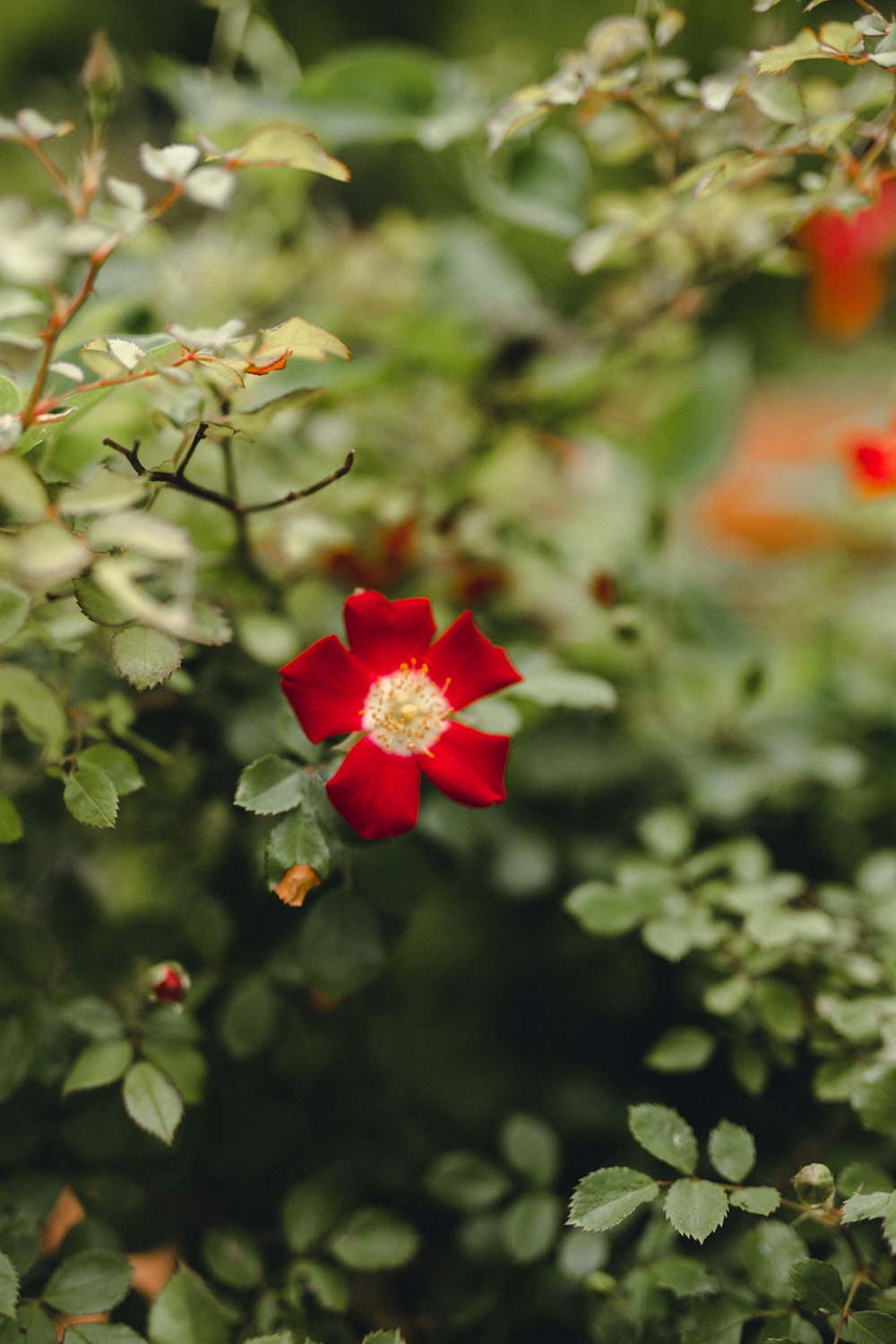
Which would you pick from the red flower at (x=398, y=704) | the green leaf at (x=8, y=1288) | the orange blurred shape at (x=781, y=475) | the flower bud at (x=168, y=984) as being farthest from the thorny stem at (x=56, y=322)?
the orange blurred shape at (x=781, y=475)

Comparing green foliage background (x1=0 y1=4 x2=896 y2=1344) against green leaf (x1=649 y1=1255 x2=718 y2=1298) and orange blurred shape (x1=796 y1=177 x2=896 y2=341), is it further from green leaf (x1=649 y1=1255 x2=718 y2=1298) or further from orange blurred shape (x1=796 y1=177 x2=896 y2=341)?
orange blurred shape (x1=796 y1=177 x2=896 y2=341)

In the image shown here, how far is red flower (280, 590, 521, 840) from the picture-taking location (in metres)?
0.45

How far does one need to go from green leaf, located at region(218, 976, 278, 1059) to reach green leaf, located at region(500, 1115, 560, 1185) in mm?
180

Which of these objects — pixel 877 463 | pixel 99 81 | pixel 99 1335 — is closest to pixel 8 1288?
pixel 99 1335

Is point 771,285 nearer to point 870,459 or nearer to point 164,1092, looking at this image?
point 870,459

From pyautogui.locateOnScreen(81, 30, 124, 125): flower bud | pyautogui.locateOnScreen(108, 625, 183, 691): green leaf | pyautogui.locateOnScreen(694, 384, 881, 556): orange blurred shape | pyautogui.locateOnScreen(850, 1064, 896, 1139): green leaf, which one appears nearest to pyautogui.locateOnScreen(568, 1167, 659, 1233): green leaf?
pyautogui.locateOnScreen(850, 1064, 896, 1139): green leaf

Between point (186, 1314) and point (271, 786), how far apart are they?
11.4 inches

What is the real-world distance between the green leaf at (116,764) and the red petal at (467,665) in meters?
0.17

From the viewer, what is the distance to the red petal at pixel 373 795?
448mm

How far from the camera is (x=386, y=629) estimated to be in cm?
49

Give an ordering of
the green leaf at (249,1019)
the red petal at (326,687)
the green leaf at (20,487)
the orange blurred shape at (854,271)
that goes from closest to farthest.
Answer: the green leaf at (20,487) → the red petal at (326,687) → the green leaf at (249,1019) → the orange blurred shape at (854,271)

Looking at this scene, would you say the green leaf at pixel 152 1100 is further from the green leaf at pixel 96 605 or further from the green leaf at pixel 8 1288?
the green leaf at pixel 96 605

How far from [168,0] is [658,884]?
1.80 metres

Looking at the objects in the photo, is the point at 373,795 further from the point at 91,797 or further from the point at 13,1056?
the point at 13,1056
